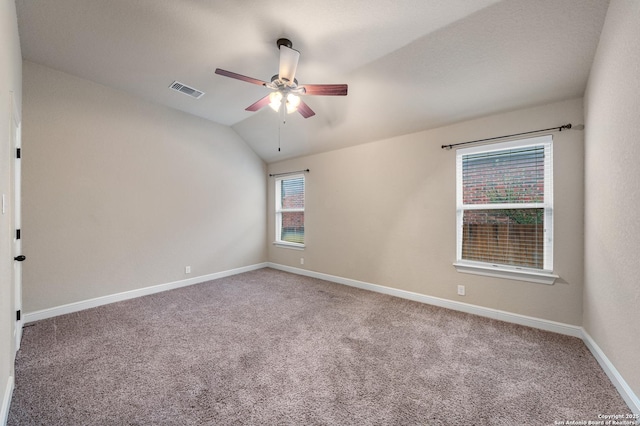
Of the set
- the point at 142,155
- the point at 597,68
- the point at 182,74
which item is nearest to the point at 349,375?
the point at 597,68

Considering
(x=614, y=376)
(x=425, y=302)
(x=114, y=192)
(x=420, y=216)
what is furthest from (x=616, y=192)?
(x=114, y=192)

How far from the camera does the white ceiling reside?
77.5 inches

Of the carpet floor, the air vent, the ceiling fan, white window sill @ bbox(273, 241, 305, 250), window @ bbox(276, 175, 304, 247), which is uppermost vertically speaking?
the air vent

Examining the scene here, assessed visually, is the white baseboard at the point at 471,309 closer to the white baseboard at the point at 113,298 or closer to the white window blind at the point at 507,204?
the white window blind at the point at 507,204

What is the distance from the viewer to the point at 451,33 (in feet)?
7.01

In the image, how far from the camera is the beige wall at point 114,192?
2895 mm

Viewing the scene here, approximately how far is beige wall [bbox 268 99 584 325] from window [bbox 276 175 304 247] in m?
0.26

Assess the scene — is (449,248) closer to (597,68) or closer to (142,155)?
(597,68)

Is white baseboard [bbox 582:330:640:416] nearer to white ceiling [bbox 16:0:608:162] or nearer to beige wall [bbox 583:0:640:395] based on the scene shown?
beige wall [bbox 583:0:640:395]

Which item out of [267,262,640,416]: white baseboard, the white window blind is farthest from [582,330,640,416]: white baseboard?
the white window blind

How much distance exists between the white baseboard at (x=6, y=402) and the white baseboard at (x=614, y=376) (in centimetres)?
371

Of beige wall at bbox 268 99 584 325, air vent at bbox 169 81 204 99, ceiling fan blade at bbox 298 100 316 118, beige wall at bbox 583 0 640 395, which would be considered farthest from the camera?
air vent at bbox 169 81 204 99

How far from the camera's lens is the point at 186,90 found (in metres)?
3.43

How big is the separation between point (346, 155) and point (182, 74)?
8.61 feet
